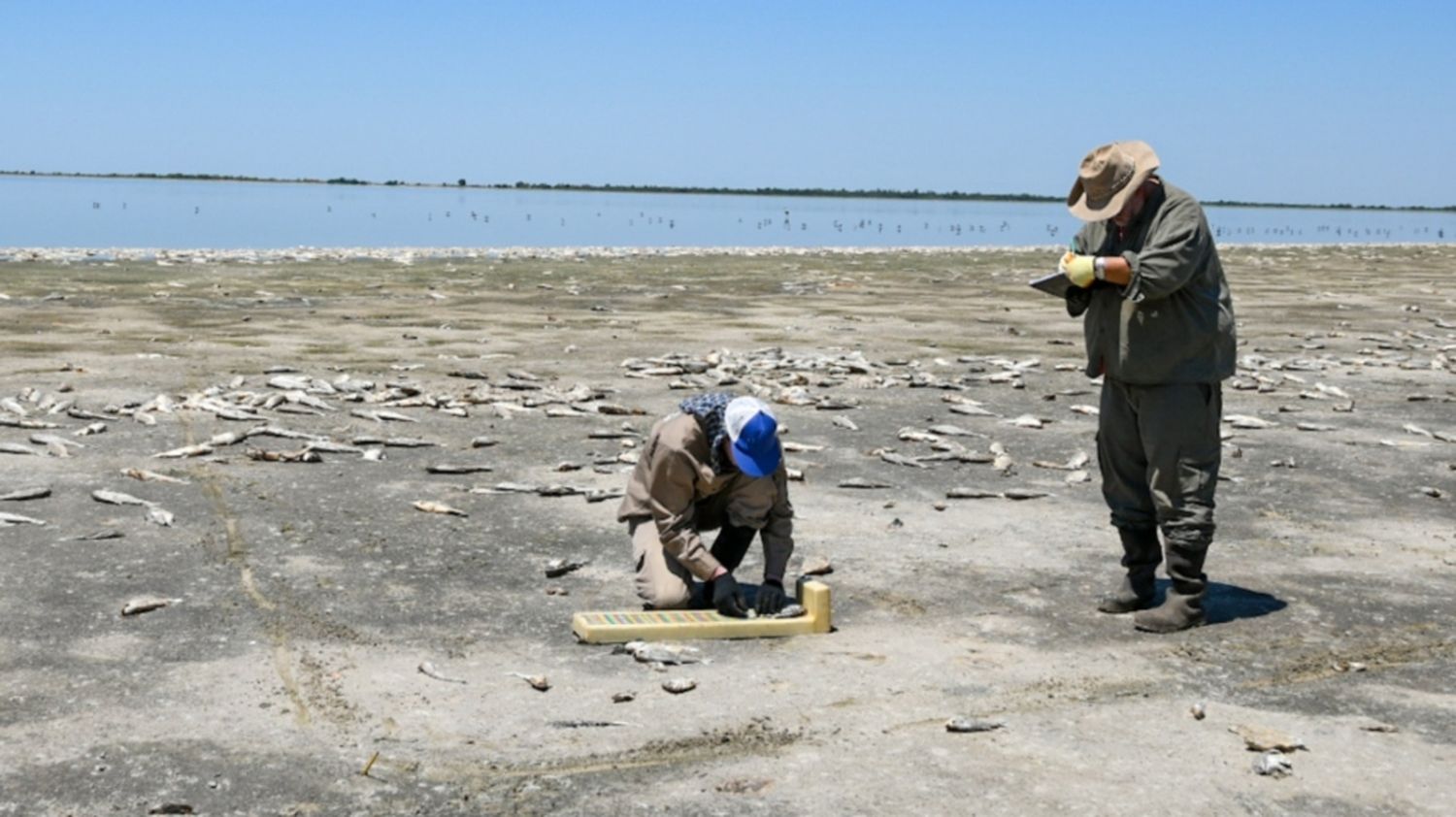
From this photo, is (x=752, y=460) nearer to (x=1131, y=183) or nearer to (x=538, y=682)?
(x=538, y=682)

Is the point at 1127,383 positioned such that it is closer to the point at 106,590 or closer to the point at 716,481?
the point at 716,481

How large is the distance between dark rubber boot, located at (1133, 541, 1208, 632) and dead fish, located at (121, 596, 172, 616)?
5.04 metres

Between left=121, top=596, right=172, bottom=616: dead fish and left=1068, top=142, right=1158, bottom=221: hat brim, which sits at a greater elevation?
left=1068, top=142, right=1158, bottom=221: hat brim

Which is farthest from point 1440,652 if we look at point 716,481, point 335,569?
point 335,569

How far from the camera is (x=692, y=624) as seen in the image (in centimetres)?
795

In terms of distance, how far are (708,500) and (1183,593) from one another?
8.25 ft

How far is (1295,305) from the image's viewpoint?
31.6 m

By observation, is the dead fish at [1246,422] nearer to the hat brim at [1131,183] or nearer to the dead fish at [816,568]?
the dead fish at [816,568]

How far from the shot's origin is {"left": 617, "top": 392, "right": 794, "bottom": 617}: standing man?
8148mm

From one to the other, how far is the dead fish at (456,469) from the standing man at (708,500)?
3.80 m

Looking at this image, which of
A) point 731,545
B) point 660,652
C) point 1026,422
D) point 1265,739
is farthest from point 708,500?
point 1026,422

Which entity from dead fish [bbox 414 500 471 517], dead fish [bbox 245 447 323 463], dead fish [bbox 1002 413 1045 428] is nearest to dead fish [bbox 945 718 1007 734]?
dead fish [bbox 414 500 471 517]

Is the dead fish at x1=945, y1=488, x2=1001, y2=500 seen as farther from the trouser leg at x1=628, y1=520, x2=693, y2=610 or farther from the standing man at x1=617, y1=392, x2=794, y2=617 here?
the trouser leg at x1=628, y1=520, x2=693, y2=610

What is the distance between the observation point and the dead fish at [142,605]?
8297mm
